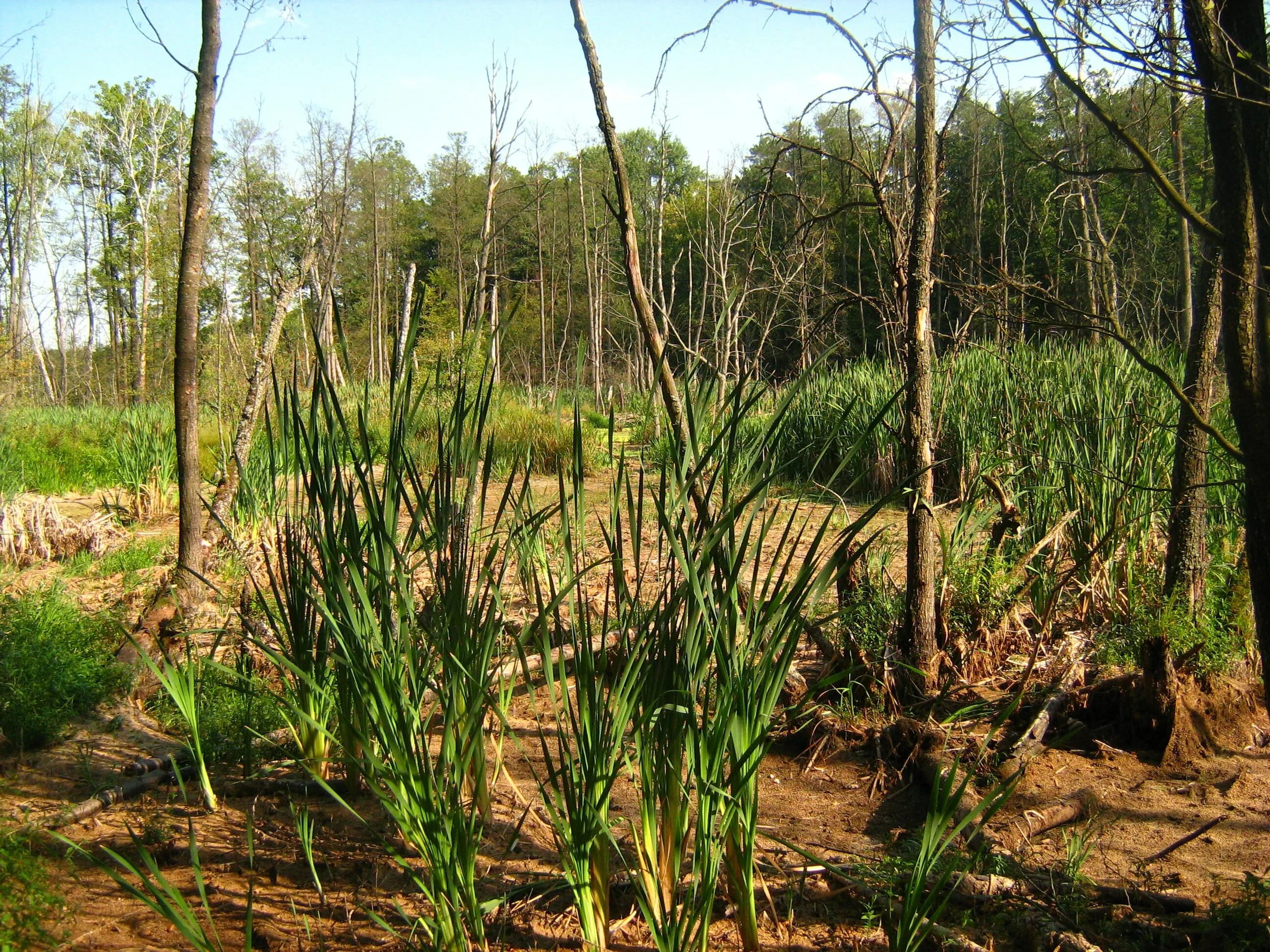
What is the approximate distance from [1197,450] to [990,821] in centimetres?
138

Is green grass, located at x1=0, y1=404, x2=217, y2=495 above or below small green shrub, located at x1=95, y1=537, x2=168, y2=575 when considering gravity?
above

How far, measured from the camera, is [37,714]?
9.50 feet

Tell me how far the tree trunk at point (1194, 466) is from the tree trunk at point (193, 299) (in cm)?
387

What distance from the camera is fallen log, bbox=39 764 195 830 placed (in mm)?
2188

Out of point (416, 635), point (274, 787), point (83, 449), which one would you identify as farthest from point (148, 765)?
point (83, 449)

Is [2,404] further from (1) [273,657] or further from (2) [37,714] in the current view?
(1) [273,657]

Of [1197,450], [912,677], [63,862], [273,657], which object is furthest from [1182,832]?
[63,862]

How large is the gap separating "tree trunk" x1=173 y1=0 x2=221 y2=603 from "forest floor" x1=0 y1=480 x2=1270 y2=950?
0.85 metres

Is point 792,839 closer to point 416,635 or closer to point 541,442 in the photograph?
point 416,635

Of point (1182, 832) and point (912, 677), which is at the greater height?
point (912, 677)

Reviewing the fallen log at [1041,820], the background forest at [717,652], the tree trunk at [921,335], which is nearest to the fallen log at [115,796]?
the background forest at [717,652]

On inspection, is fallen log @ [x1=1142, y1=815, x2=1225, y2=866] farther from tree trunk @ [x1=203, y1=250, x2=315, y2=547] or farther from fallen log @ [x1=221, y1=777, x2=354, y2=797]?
tree trunk @ [x1=203, y1=250, x2=315, y2=547]

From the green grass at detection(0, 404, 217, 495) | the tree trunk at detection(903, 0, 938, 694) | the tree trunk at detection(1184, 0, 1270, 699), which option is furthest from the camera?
the green grass at detection(0, 404, 217, 495)

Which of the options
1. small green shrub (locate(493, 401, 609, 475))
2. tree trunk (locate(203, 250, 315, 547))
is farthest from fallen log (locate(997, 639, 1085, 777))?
small green shrub (locate(493, 401, 609, 475))
